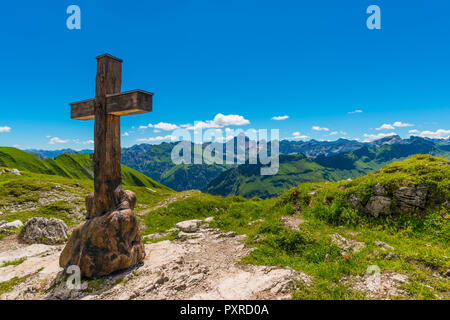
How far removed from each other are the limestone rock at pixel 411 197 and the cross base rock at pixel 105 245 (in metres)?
14.3

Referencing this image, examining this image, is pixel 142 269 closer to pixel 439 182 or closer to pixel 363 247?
pixel 363 247

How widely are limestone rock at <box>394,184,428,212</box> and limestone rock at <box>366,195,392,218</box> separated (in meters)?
0.55

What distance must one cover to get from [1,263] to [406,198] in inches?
864

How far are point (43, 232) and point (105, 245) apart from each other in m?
9.01

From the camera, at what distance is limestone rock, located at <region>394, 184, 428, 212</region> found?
1229 cm

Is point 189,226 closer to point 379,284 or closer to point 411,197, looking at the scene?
point 379,284

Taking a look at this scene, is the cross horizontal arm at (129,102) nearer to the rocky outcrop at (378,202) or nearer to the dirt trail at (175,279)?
the dirt trail at (175,279)

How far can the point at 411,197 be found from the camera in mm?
12562

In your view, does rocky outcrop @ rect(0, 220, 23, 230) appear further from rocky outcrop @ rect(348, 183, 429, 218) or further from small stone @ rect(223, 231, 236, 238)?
rocky outcrop @ rect(348, 183, 429, 218)

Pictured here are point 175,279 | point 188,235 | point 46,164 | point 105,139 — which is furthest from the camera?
point 46,164

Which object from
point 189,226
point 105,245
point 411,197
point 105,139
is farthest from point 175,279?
point 411,197

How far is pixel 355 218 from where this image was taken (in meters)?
13.2

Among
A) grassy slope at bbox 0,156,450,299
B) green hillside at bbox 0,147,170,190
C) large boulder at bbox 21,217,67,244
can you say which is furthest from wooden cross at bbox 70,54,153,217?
green hillside at bbox 0,147,170,190
